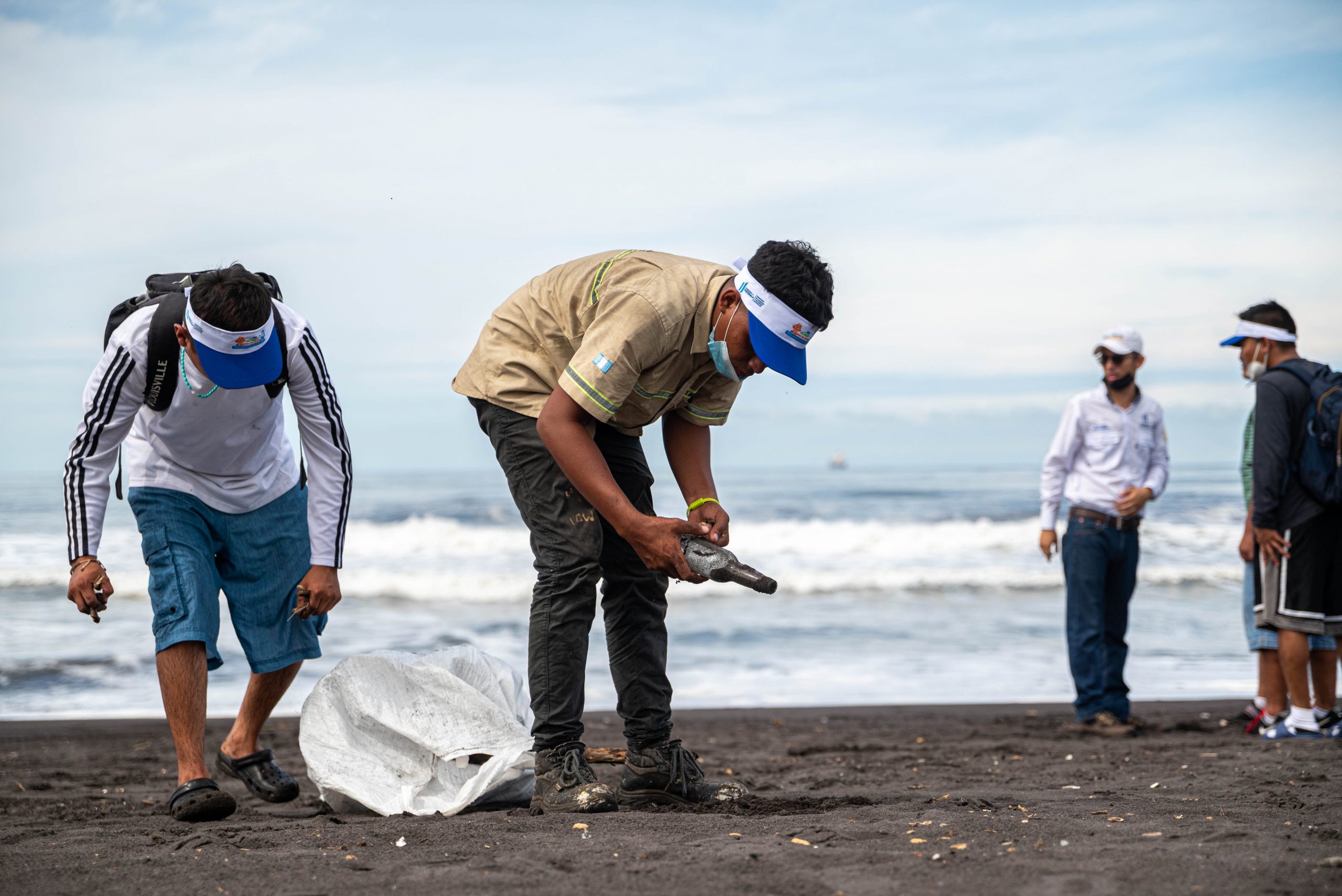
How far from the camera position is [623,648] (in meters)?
3.24

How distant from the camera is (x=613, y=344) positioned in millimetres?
2678

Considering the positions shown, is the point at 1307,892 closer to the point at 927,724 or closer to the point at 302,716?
the point at 302,716

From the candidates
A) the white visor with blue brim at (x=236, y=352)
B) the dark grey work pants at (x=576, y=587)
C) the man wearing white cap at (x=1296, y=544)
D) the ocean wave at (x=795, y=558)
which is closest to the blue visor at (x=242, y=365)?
the white visor with blue brim at (x=236, y=352)

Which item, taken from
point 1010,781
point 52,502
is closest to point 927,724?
point 1010,781

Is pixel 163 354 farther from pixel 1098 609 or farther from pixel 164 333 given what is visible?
pixel 1098 609

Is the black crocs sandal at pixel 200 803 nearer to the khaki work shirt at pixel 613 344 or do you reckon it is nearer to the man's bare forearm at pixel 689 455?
the khaki work shirt at pixel 613 344

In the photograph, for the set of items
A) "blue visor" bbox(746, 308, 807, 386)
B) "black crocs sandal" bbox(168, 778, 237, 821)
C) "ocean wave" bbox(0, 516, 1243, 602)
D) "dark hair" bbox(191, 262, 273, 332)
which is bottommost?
"ocean wave" bbox(0, 516, 1243, 602)

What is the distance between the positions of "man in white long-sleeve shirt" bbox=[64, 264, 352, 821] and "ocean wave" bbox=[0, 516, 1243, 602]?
6.91 meters

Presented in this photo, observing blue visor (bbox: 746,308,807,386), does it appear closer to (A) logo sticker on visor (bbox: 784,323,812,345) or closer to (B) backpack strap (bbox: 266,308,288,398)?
(A) logo sticker on visor (bbox: 784,323,812,345)

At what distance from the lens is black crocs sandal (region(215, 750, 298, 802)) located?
3510 millimetres

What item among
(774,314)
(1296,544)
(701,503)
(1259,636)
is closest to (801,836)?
(701,503)

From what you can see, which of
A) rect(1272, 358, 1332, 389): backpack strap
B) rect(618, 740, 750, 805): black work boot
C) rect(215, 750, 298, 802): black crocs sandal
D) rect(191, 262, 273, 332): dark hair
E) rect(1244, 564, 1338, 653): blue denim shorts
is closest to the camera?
rect(191, 262, 273, 332): dark hair

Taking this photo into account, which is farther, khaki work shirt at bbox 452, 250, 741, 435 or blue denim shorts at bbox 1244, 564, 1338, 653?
blue denim shorts at bbox 1244, 564, 1338, 653

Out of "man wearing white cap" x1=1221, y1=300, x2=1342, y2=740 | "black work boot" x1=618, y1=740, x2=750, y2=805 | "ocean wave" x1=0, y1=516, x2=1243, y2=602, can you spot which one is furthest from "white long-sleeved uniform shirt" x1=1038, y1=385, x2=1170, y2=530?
"ocean wave" x1=0, y1=516, x2=1243, y2=602
